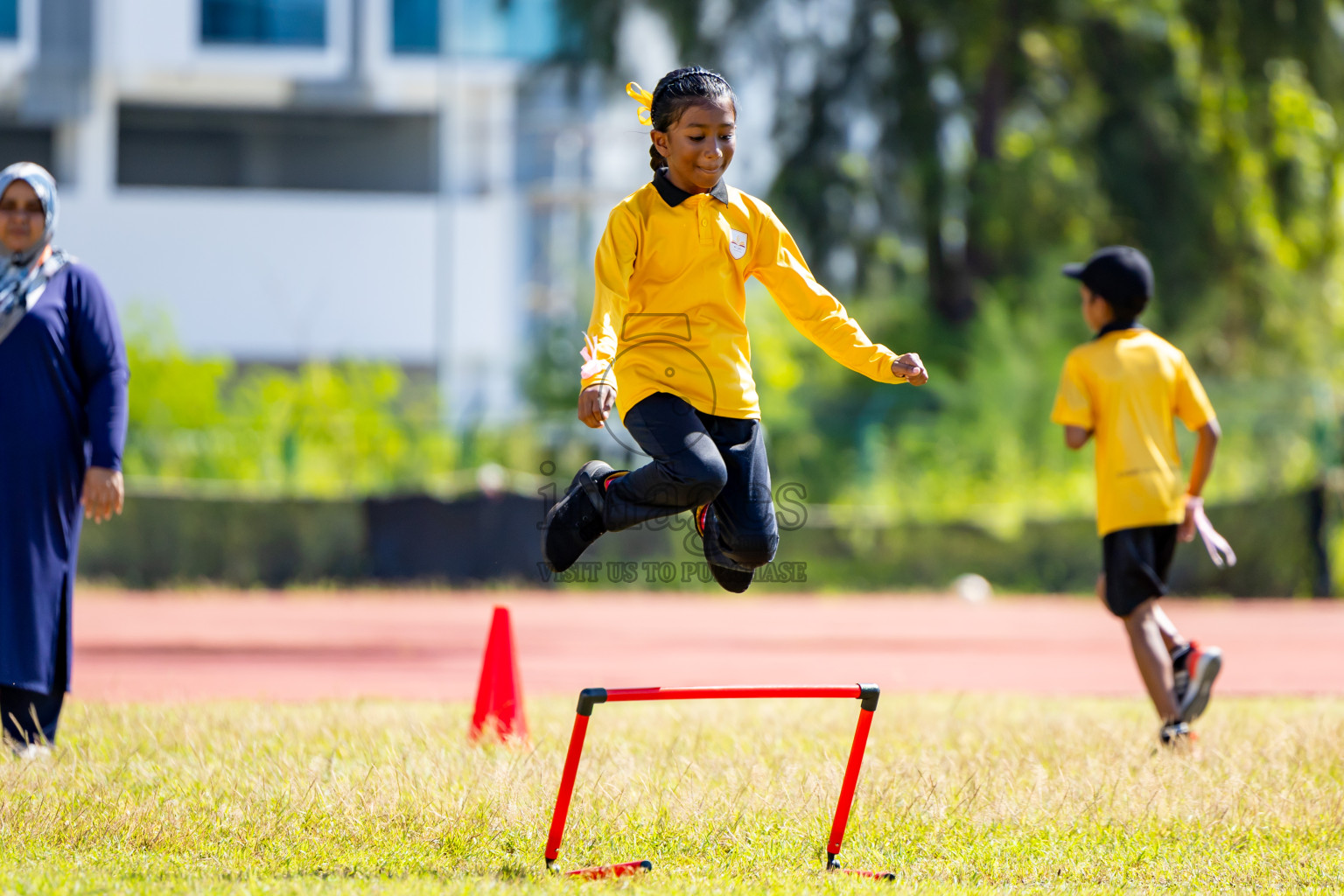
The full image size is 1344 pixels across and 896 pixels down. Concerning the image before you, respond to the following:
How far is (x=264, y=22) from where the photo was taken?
2728cm

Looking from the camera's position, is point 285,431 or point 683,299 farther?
point 285,431

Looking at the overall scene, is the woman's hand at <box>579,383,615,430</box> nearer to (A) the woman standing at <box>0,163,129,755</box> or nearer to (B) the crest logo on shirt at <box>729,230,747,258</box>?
(B) the crest logo on shirt at <box>729,230,747,258</box>

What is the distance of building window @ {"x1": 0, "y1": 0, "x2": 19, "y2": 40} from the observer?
27109mm

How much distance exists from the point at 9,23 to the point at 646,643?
2127 cm

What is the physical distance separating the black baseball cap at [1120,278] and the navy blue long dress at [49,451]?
4276mm

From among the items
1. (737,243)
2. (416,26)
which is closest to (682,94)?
(737,243)

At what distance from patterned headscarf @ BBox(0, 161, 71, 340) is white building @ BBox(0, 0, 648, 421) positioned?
19.4 meters

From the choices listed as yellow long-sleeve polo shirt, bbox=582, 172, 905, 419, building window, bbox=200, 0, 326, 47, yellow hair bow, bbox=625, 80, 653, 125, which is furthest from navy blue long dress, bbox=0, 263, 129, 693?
building window, bbox=200, 0, 326, 47

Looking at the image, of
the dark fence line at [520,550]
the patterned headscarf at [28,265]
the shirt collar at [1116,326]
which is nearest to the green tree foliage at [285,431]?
the dark fence line at [520,550]

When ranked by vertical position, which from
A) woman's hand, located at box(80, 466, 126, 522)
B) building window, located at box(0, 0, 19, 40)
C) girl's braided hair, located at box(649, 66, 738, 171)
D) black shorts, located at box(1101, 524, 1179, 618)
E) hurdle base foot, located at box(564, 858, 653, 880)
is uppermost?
building window, located at box(0, 0, 19, 40)

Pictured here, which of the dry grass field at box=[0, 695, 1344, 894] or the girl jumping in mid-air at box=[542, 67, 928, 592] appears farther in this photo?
the girl jumping in mid-air at box=[542, 67, 928, 592]

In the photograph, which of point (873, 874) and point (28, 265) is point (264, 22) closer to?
point (28, 265)

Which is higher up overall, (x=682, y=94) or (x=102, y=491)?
(x=682, y=94)

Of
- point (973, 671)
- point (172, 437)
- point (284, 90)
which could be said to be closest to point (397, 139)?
point (284, 90)
